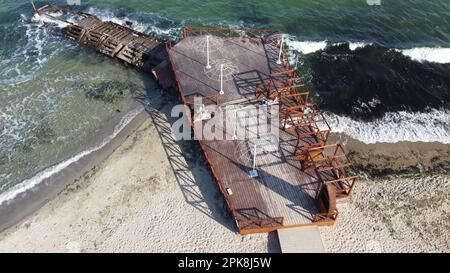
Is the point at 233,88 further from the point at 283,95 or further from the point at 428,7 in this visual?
the point at 428,7

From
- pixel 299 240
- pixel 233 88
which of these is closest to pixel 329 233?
pixel 299 240

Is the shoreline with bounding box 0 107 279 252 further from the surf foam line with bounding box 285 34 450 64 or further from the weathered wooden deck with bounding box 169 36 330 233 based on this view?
the surf foam line with bounding box 285 34 450 64

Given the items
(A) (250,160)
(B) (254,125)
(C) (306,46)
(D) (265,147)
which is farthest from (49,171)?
(C) (306,46)

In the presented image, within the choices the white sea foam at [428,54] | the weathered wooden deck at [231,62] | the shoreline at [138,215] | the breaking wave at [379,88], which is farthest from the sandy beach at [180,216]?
the white sea foam at [428,54]

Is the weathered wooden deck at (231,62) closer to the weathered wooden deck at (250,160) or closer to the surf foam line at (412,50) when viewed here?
the weathered wooden deck at (250,160)

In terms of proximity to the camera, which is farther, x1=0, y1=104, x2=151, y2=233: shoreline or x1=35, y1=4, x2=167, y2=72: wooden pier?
x1=35, y1=4, x2=167, y2=72: wooden pier

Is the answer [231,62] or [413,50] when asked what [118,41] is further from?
[413,50]

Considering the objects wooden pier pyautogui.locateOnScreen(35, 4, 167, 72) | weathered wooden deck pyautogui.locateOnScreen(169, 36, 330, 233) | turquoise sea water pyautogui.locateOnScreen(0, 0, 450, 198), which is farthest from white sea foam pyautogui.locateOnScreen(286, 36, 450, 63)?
wooden pier pyautogui.locateOnScreen(35, 4, 167, 72)

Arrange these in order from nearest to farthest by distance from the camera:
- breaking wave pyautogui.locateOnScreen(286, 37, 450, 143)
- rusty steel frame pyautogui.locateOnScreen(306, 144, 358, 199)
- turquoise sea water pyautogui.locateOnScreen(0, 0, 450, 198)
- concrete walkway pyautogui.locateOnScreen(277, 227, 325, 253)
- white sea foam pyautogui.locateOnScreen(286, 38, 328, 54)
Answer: concrete walkway pyautogui.locateOnScreen(277, 227, 325, 253), rusty steel frame pyautogui.locateOnScreen(306, 144, 358, 199), turquoise sea water pyautogui.locateOnScreen(0, 0, 450, 198), breaking wave pyautogui.locateOnScreen(286, 37, 450, 143), white sea foam pyautogui.locateOnScreen(286, 38, 328, 54)
